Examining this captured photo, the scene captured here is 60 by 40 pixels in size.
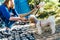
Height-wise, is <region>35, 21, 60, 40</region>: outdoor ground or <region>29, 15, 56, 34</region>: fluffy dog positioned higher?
<region>29, 15, 56, 34</region>: fluffy dog

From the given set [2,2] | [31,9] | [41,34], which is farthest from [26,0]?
[41,34]

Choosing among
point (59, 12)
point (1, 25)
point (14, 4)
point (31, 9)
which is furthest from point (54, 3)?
point (1, 25)

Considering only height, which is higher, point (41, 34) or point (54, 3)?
point (54, 3)

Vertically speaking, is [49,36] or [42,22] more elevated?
[42,22]

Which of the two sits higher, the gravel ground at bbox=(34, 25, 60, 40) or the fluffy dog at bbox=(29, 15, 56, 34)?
the fluffy dog at bbox=(29, 15, 56, 34)

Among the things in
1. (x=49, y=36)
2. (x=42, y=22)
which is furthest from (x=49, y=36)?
(x=42, y=22)

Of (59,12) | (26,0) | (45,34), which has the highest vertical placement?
(26,0)

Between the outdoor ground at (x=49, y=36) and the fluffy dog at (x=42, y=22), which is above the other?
the fluffy dog at (x=42, y=22)

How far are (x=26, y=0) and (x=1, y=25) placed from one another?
1.26 feet

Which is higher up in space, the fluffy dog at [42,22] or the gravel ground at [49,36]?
the fluffy dog at [42,22]

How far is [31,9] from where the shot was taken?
2408 millimetres

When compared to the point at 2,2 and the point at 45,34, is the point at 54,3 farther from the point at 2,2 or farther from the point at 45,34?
the point at 2,2

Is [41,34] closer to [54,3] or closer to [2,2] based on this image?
[54,3]

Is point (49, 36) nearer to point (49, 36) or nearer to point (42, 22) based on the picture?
point (49, 36)
